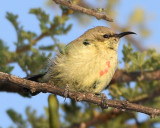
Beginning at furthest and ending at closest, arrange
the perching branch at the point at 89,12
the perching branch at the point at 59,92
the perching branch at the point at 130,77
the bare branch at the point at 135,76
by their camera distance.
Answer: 1. the bare branch at the point at 135,76
2. the perching branch at the point at 130,77
3. the perching branch at the point at 89,12
4. the perching branch at the point at 59,92

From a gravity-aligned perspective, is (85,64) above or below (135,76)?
below

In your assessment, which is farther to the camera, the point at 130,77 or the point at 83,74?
the point at 130,77

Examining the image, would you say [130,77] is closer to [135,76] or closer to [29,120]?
[135,76]

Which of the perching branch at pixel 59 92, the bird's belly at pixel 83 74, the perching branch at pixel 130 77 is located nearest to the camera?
the perching branch at pixel 59 92

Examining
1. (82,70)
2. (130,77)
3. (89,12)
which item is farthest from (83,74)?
(130,77)

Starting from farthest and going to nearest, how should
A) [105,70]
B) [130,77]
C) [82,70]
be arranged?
[130,77] < [105,70] < [82,70]

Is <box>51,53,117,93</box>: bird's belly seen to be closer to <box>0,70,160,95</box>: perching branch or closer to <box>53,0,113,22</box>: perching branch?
<box>0,70,160,95</box>: perching branch

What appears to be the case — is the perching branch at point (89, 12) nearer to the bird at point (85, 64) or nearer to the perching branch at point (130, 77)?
the bird at point (85, 64)

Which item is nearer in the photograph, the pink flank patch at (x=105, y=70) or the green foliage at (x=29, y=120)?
the pink flank patch at (x=105, y=70)

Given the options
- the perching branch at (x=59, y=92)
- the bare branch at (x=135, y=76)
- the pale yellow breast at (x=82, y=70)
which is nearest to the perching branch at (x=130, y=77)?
the bare branch at (x=135, y=76)

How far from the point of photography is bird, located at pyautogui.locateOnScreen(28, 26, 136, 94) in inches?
179

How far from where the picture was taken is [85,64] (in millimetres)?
4527

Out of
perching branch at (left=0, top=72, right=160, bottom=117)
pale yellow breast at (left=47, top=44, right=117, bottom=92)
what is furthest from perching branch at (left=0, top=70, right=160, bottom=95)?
perching branch at (left=0, top=72, right=160, bottom=117)

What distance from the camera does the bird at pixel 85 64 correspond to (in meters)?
4.54
